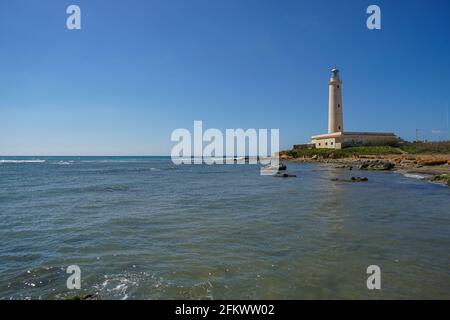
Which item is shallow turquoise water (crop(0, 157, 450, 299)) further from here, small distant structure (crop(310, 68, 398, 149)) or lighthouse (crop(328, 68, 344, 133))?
lighthouse (crop(328, 68, 344, 133))

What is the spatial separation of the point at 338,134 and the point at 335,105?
978 cm

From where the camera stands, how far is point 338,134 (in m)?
74.4

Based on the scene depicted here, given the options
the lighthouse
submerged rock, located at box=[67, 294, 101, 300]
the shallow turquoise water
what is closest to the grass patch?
the lighthouse

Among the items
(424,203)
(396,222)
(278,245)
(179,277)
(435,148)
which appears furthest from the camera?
(435,148)

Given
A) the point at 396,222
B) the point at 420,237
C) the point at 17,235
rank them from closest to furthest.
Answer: the point at 420,237 < the point at 17,235 < the point at 396,222

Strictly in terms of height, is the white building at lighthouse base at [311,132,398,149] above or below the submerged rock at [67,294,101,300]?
above

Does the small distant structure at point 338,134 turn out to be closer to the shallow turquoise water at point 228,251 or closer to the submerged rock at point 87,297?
the shallow turquoise water at point 228,251

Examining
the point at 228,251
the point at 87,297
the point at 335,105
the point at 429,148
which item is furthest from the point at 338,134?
the point at 87,297

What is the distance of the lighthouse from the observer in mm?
79875

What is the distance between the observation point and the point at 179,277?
21.4 feet

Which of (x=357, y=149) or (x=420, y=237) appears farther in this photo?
(x=357, y=149)
